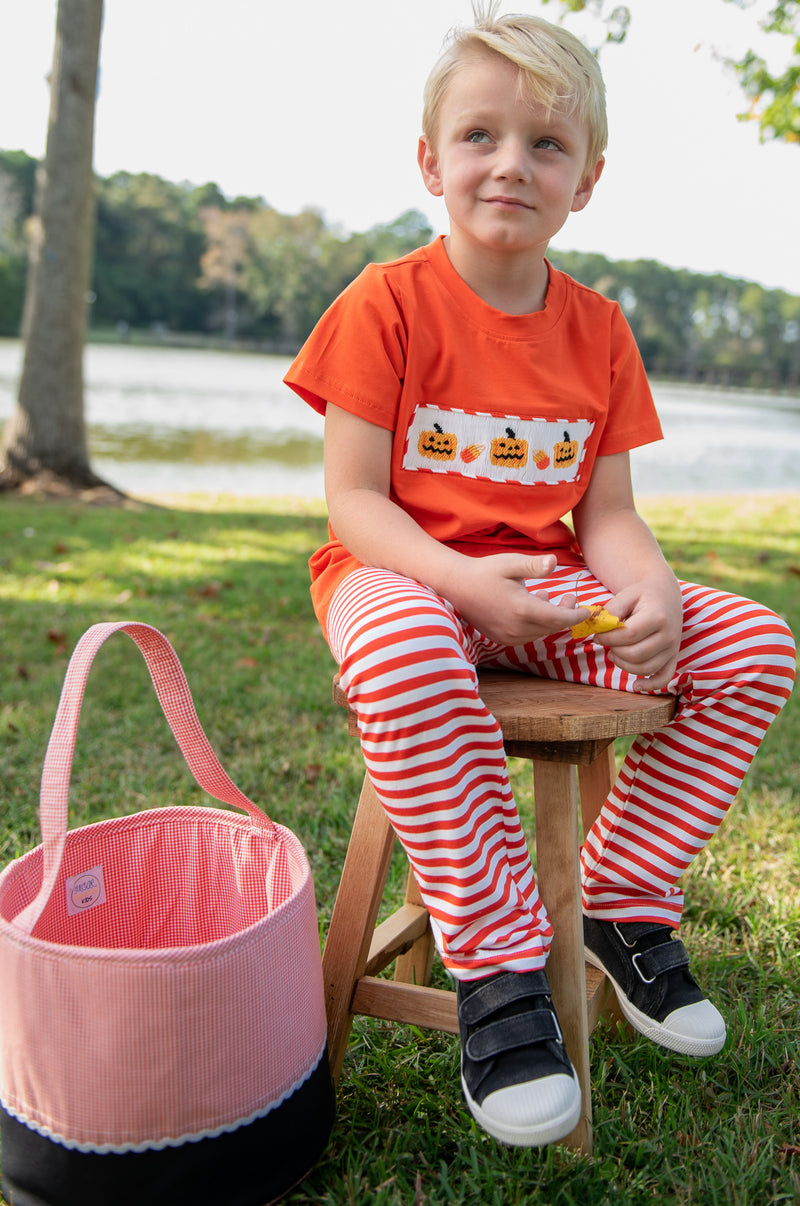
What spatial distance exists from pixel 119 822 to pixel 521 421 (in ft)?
3.08

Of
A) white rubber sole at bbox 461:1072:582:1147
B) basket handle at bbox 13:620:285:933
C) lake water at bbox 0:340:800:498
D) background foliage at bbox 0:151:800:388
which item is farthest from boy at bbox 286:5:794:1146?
background foliage at bbox 0:151:800:388

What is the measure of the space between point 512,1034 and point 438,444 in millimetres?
929

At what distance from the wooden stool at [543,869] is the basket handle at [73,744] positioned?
145 millimetres

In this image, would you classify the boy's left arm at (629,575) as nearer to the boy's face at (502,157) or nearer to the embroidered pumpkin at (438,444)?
the embroidered pumpkin at (438,444)

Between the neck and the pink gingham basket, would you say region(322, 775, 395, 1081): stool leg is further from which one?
the neck

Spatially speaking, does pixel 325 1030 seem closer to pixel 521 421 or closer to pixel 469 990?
pixel 469 990

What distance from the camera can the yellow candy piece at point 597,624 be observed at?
1.40m

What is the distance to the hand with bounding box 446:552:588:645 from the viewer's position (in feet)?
4.29

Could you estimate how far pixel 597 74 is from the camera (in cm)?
163

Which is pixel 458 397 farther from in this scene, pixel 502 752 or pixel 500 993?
pixel 500 993

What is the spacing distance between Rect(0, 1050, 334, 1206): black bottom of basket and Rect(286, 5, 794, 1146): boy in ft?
0.82

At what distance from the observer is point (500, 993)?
126 centimetres

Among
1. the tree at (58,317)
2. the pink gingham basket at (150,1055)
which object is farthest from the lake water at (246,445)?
the pink gingham basket at (150,1055)

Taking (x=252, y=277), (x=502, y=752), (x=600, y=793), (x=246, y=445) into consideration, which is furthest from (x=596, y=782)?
(x=252, y=277)
